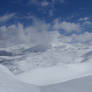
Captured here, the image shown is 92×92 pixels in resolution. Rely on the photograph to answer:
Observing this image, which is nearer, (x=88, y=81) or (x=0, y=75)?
(x=88, y=81)

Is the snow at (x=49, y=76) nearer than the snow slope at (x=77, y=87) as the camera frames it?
No

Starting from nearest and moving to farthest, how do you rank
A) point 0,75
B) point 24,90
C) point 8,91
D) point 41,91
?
1. point 8,91
2. point 24,90
3. point 41,91
4. point 0,75

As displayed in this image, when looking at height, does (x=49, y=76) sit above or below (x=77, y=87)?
above

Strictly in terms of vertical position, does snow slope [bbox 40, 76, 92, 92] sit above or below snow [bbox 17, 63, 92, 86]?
below

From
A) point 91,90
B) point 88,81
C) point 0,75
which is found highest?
point 0,75

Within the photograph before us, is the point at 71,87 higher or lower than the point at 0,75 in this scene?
lower

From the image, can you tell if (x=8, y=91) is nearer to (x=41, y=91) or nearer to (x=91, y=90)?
(x=41, y=91)

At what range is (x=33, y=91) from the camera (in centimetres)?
569

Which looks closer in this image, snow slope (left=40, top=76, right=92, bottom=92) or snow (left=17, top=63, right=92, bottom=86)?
snow slope (left=40, top=76, right=92, bottom=92)

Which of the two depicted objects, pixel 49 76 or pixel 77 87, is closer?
pixel 77 87

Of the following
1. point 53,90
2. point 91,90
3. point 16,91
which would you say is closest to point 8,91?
point 16,91

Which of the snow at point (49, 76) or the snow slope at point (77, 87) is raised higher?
the snow at point (49, 76)

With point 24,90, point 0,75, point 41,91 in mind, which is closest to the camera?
point 24,90

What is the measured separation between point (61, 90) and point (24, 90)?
5.45 feet
